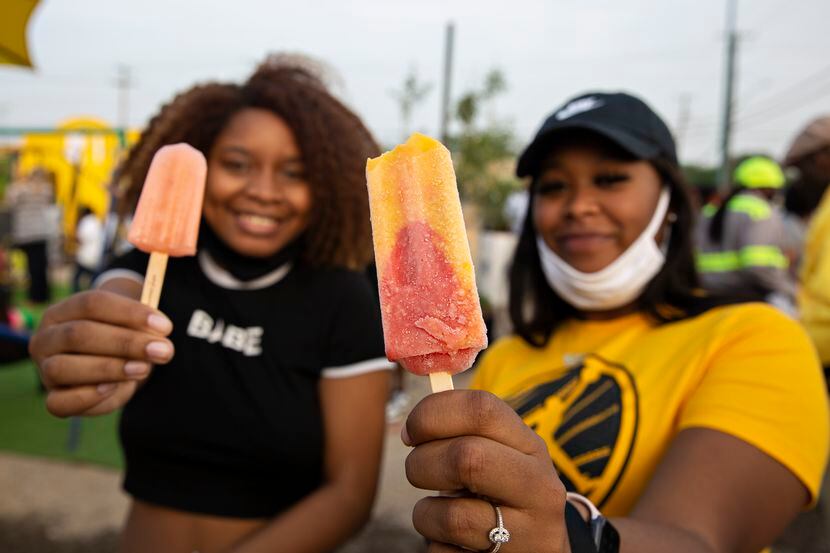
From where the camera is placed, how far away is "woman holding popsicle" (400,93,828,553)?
1.05m

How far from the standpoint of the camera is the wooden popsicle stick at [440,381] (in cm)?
124

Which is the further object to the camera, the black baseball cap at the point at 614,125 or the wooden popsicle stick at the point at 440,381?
the black baseball cap at the point at 614,125

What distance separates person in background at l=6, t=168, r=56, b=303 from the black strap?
12.0 metres

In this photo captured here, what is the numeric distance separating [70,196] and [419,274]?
14.4 metres

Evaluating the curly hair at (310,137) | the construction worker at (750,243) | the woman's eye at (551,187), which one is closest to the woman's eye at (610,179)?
the woman's eye at (551,187)

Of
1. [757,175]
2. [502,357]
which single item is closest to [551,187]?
[502,357]

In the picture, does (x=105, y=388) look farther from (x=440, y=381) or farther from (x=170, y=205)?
(x=440, y=381)

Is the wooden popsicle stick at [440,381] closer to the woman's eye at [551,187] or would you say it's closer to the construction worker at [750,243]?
the woman's eye at [551,187]

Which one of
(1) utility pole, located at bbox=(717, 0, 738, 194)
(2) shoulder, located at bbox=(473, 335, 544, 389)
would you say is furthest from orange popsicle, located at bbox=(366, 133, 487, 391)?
(1) utility pole, located at bbox=(717, 0, 738, 194)

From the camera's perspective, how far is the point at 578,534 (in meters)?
1.15

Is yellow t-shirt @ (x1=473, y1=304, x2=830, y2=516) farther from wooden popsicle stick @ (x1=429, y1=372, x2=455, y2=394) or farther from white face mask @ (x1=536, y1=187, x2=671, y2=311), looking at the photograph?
wooden popsicle stick @ (x1=429, y1=372, x2=455, y2=394)

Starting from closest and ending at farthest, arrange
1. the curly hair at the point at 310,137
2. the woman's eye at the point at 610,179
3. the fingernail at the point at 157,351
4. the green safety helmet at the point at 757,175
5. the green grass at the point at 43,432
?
the fingernail at the point at 157,351 < the woman's eye at the point at 610,179 < the curly hair at the point at 310,137 < the green grass at the point at 43,432 < the green safety helmet at the point at 757,175

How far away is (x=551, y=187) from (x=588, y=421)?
2.55 feet

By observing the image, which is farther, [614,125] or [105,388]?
[614,125]
